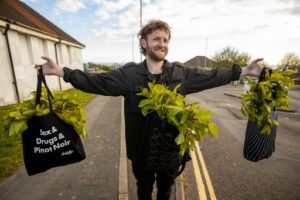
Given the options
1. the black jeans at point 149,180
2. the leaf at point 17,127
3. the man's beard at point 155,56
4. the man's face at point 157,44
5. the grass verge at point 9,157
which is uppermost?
the man's face at point 157,44

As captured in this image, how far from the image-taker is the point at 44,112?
2.04 metres

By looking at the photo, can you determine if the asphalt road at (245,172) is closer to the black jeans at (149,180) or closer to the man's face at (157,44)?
the black jeans at (149,180)

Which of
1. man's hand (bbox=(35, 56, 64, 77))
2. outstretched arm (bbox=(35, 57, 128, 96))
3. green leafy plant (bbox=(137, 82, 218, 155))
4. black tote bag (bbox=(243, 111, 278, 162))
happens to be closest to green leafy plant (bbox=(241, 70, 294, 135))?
black tote bag (bbox=(243, 111, 278, 162))

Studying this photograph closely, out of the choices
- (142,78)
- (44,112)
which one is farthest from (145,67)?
(44,112)

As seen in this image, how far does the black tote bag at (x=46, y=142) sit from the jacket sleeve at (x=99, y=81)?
10.9 inches

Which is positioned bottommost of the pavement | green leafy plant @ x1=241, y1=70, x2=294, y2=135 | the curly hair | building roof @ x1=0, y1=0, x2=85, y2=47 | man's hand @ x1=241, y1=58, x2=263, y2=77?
the pavement

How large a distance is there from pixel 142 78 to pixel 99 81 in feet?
1.54

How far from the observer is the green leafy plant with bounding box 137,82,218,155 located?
1.78 m

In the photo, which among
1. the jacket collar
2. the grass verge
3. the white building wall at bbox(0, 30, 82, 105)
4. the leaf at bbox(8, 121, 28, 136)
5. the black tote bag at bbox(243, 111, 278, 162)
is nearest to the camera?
the leaf at bbox(8, 121, 28, 136)

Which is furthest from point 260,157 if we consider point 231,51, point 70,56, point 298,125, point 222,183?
point 231,51

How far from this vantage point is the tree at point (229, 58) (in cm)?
4547

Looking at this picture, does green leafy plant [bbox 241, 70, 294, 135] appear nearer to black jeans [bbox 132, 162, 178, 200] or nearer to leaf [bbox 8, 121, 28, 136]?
black jeans [bbox 132, 162, 178, 200]

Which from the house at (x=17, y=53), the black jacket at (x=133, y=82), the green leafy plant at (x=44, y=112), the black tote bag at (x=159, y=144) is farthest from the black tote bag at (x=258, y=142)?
the house at (x=17, y=53)

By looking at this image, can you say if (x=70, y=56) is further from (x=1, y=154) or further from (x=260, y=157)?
(x=260, y=157)
